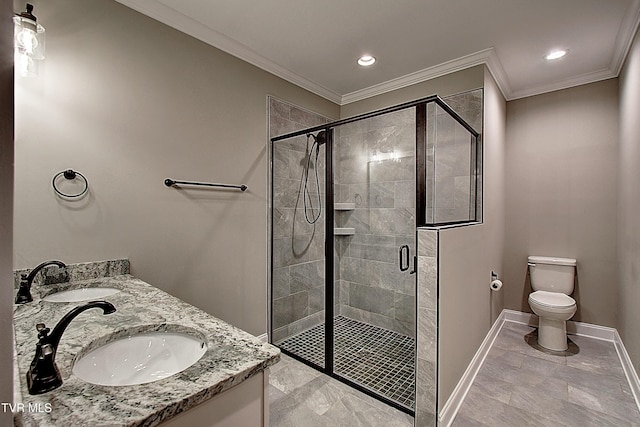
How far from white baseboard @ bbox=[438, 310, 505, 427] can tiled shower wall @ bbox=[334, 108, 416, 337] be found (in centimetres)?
62

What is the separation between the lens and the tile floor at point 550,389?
1.85m

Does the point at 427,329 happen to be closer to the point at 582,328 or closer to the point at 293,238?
the point at 293,238

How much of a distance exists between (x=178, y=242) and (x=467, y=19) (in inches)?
101

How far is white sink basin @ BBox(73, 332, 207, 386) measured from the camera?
92 cm

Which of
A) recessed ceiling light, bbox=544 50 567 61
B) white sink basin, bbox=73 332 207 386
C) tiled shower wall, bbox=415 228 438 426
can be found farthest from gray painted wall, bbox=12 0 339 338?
recessed ceiling light, bbox=544 50 567 61

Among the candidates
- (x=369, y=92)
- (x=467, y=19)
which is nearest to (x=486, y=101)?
(x=467, y=19)

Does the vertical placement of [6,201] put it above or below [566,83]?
below

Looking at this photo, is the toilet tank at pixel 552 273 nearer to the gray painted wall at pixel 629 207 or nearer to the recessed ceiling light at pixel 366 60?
the gray painted wall at pixel 629 207

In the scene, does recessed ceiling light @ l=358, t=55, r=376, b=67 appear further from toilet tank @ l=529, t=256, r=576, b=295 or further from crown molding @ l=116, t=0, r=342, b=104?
toilet tank @ l=529, t=256, r=576, b=295

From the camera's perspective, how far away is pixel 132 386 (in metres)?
0.70

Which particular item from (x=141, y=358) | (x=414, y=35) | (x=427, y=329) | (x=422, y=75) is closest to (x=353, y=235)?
(x=427, y=329)

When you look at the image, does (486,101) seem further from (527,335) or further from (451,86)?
(527,335)

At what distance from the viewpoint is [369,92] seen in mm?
3352

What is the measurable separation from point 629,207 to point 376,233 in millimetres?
A: 2008
